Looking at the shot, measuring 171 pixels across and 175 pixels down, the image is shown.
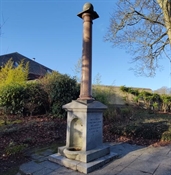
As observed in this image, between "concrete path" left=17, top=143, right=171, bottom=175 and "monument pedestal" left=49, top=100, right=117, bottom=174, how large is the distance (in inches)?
5.4

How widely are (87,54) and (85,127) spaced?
Answer: 170cm

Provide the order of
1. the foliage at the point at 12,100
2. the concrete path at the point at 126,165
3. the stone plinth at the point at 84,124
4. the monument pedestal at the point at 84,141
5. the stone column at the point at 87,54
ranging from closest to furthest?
the concrete path at the point at 126,165 < the monument pedestal at the point at 84,141 < the stone plinth at the point at 84,124 < the stone column at the point at 87,54 < the foliage at the point at 12,100

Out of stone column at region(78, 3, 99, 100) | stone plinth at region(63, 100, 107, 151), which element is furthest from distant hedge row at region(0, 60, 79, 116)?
stone column at region(78, 3, 99, 100)

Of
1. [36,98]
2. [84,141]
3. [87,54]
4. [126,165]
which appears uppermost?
[87,54]

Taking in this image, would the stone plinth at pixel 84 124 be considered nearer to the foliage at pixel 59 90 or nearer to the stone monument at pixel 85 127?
the stone monument at pixel 85 127

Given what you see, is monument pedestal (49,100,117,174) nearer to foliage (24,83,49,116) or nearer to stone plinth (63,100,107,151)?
stone plinth (63,100,107,151)

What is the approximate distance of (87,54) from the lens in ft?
13.0

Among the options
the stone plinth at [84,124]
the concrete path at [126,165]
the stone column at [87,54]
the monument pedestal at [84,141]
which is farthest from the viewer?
the stone column at [87,54]

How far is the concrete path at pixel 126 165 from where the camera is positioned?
3.11 metres

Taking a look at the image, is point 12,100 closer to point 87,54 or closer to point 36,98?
point 36,98

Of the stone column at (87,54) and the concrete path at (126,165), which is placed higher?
the stone column at (87,54)

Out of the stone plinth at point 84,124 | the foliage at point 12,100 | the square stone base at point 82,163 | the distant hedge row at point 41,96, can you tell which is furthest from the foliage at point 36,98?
the square stone base at point 82,163

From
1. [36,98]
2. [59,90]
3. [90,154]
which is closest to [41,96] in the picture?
[36,98]

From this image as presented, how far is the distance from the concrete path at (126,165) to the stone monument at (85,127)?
0.57 feet
